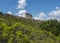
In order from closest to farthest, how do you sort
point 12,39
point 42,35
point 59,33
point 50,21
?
point 12,39, point 42,35, point 59,33, point 50,21

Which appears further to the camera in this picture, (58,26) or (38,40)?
(58,26)

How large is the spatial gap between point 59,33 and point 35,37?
81.3ft

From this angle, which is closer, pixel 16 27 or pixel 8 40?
pixel 8 40

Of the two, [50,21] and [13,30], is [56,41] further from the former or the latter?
[50,21]

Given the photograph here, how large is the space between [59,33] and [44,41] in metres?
25.2

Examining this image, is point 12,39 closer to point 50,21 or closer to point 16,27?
point 16,27

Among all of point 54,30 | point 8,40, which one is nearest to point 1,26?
point 8,40

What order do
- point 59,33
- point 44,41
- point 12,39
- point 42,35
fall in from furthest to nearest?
1. point 59,33
2. point 42,35
3. point 44,41
4. point 12,39

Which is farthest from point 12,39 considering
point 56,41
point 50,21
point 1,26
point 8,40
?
point 50,21

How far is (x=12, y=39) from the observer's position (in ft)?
178

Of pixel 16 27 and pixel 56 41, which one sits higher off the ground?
pixel 16 27

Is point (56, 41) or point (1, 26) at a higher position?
point (1, 26)

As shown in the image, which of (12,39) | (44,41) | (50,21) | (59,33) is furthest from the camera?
(50,21)

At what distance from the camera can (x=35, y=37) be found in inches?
2325
